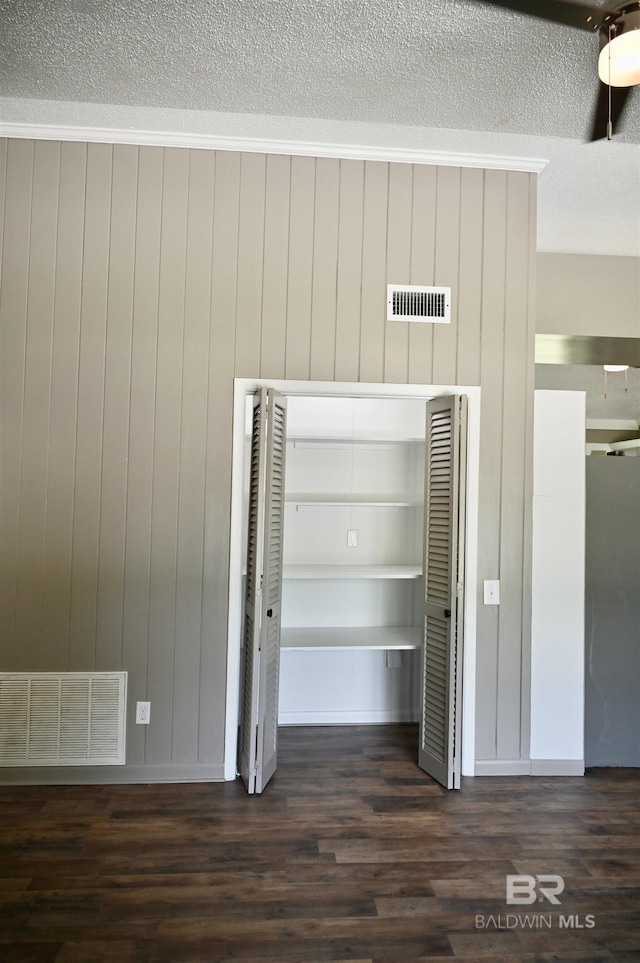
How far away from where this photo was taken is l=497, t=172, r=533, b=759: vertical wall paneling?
358 cm

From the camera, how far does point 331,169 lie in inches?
140

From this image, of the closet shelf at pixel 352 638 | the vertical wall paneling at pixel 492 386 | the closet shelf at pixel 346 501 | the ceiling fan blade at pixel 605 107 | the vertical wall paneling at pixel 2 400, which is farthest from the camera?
the closet shelf at pixel 346 501

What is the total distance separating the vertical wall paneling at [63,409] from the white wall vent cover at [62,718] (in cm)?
13

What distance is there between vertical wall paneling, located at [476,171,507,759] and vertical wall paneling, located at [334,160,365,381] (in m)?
0.74

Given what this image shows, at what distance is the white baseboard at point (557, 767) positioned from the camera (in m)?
3.59

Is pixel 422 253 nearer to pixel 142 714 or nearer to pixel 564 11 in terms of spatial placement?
pixel 564 11

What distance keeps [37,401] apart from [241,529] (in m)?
1.31

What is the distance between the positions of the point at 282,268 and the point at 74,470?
63.4 inches

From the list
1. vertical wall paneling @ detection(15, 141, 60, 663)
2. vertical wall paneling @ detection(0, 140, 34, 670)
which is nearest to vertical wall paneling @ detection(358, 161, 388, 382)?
vertical wall paneling @ detection(15, 141, 60, 663)

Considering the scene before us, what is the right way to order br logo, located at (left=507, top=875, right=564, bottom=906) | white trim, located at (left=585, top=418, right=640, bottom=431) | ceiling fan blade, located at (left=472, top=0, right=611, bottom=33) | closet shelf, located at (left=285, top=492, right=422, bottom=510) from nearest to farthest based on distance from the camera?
ceiling fan blade, located at (left=472, top=0, right=611, bottom=33) → br logo, located at (left=507, top=875, right=564, bottom=906) → closet shelf, located at (left=285, top=492, right=422, bottom=510) → white trim, located at (left=585, top=418, right=640, bottom=431)

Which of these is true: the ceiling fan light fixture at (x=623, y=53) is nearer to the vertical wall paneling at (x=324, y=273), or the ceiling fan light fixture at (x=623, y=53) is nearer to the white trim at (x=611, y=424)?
the vertical wall paneling at (x=324, y=273)

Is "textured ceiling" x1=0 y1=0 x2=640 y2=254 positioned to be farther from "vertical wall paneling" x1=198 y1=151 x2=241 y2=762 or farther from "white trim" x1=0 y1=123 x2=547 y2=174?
"vertical wall paneling" x1=198 y1=151 x2=241 y2=762

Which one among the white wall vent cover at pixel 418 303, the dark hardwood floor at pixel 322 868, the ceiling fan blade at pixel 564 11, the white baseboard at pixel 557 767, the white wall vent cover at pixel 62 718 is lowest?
the dark hardwood floor at pixel 322 868

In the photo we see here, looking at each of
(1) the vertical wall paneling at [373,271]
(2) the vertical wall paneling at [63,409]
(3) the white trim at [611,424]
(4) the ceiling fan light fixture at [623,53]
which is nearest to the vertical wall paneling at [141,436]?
(2) the vertical wall paneling at [63,409]
